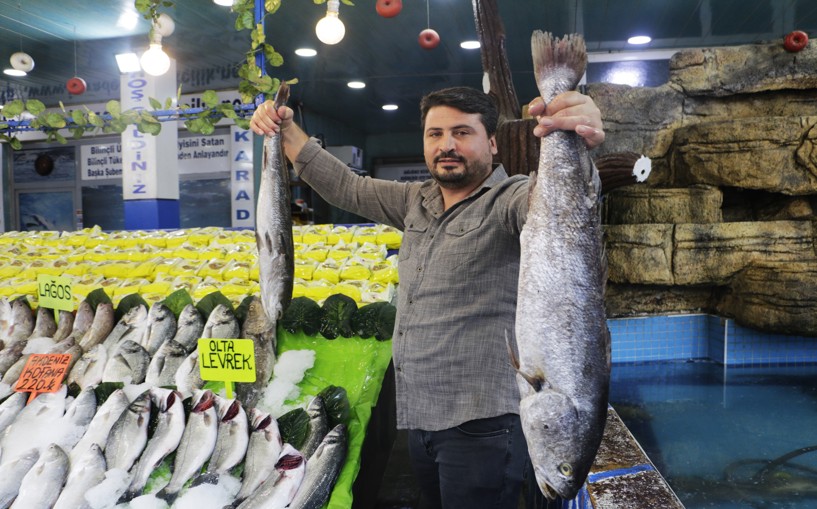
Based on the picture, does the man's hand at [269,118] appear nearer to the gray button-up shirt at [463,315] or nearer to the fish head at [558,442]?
the gray button-up shirt at [463,315]

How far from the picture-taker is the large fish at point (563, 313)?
1167 millimetres

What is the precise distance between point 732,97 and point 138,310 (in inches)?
295

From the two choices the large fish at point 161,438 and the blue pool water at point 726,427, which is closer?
the large fish at point 161,438

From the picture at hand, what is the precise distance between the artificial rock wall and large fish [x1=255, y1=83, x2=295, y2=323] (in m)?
5.60

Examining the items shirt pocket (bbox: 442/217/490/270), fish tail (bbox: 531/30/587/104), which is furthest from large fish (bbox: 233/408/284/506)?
fish tail (bbox: 531/30/587/104)

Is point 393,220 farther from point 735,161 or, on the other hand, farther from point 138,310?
point 735,161

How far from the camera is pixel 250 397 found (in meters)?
2.91

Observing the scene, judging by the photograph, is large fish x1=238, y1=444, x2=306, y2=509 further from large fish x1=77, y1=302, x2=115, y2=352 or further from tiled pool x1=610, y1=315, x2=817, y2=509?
tiled pool x1=610, y1=315, x2=817, y2=509

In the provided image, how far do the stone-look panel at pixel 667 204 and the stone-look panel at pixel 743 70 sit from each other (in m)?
1.56

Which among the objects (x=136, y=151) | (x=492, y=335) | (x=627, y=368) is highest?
(x=136, y=151)

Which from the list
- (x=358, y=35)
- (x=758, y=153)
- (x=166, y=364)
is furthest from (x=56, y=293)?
(x=758, y=153)

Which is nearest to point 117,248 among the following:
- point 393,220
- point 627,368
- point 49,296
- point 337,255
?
point 49,296

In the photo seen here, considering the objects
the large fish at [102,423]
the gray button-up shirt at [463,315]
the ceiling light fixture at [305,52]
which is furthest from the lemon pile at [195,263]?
the ceiling light fixture at [305,52]

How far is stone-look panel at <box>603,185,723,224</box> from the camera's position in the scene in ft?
22.3
